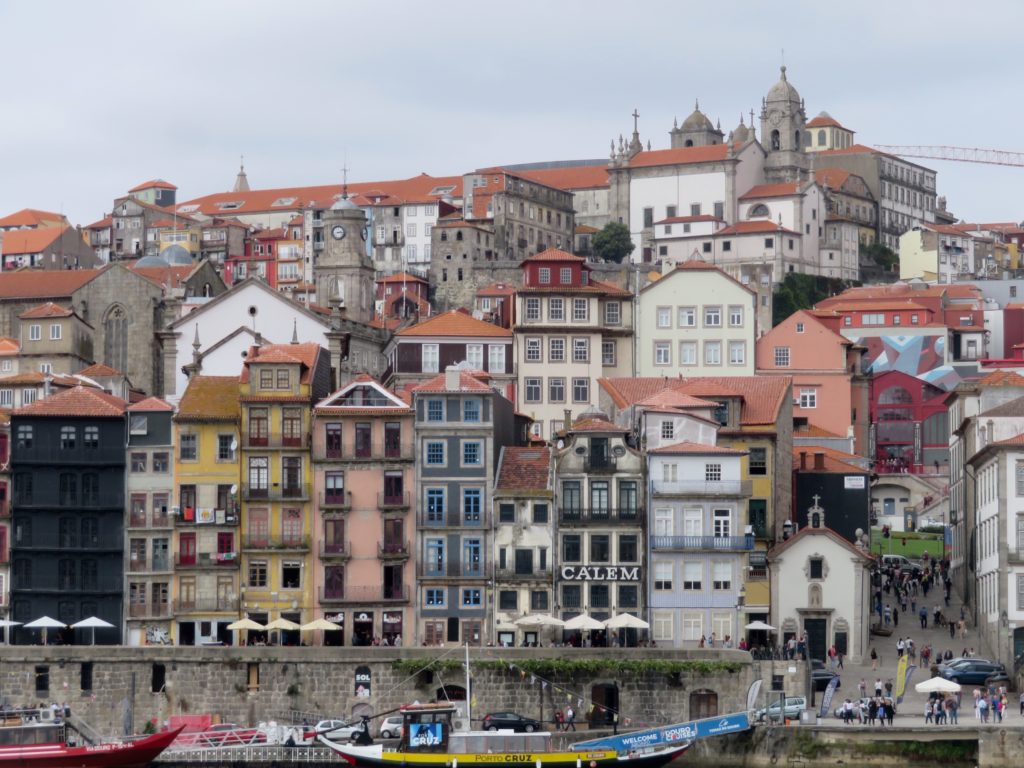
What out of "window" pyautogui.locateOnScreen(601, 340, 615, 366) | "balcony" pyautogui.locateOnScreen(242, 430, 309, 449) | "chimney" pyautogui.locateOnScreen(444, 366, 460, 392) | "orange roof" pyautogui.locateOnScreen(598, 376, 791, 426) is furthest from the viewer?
"window" pyautogui.locateOnScreen(601, 340, 615, 366)

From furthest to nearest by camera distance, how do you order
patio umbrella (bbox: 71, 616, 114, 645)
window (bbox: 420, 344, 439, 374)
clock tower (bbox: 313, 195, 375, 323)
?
1. clock tower (bbox: 313, 195, 375, 323)
2. window (bbox: 420, 344, 439, 374)
3. patio umbrella (bbox: 71, 616, 114, 645)

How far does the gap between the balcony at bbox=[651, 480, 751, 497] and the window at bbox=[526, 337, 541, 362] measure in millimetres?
23739

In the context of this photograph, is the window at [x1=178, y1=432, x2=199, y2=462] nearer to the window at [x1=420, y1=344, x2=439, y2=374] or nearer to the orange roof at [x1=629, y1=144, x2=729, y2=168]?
the window at [x1=420, y1=344, x2=439, y2=374]

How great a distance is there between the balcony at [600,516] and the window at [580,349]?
24.1 metres

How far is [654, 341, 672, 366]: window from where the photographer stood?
109812 mm

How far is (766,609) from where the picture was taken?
86.6m

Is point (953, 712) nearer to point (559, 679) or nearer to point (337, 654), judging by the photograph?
point (559, 679)

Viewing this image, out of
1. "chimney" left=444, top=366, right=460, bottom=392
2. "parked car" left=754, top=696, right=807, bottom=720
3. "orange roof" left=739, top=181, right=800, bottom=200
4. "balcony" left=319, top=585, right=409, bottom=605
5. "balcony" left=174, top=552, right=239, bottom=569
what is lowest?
"parked car" left=754, top=696, right=807, bottom=720

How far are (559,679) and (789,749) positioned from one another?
9.00 m

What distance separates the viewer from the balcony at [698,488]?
277 feet

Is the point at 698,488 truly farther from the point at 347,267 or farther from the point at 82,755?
the point at 347,267

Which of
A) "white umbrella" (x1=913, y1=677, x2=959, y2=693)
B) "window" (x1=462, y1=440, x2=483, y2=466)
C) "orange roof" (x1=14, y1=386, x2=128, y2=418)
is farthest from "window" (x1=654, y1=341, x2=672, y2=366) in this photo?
"white umbrella" (x1=913, y1=677, x2=959, y2=693)

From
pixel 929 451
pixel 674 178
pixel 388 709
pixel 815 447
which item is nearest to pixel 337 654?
pixel 388 709

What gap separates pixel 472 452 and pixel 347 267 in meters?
60.0
